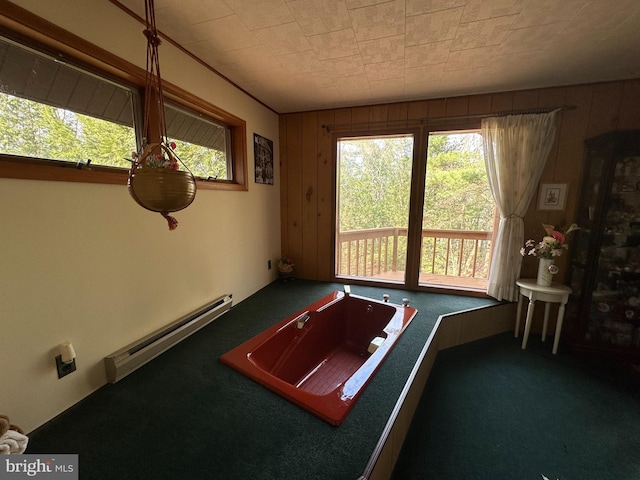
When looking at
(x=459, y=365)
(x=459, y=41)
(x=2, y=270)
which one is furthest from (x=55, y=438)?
(x=459, y=41)

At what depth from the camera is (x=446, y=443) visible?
1.39m

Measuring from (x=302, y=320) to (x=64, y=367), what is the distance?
50.5 inches

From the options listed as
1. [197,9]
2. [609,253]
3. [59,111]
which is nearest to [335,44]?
[197,9]

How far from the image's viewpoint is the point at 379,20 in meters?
1.31

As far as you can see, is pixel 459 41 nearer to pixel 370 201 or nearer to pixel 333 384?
pixel 370 201

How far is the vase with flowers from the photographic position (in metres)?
1.96

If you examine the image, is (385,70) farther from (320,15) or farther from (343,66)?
(320,15)

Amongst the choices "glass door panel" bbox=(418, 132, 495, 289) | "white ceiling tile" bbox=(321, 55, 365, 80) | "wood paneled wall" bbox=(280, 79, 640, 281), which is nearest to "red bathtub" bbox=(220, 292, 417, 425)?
"wood paneled wall" bbox=(280, 79, 640, 281)

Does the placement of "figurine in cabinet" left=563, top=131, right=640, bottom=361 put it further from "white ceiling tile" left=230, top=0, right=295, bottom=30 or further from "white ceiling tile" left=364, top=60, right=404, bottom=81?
"white ceiling tile" left=230, top=0, right=295, bottom=30

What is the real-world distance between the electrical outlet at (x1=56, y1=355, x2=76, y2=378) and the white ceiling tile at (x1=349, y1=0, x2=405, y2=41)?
2.10 meters

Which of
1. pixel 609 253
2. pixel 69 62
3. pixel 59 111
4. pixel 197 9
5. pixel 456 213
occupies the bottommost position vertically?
pixel 609 253

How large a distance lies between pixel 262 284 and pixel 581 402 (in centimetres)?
261

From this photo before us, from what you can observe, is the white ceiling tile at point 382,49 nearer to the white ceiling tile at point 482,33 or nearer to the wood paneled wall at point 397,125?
the white ceiling tile at point 482,33

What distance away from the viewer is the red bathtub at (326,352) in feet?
3.87
